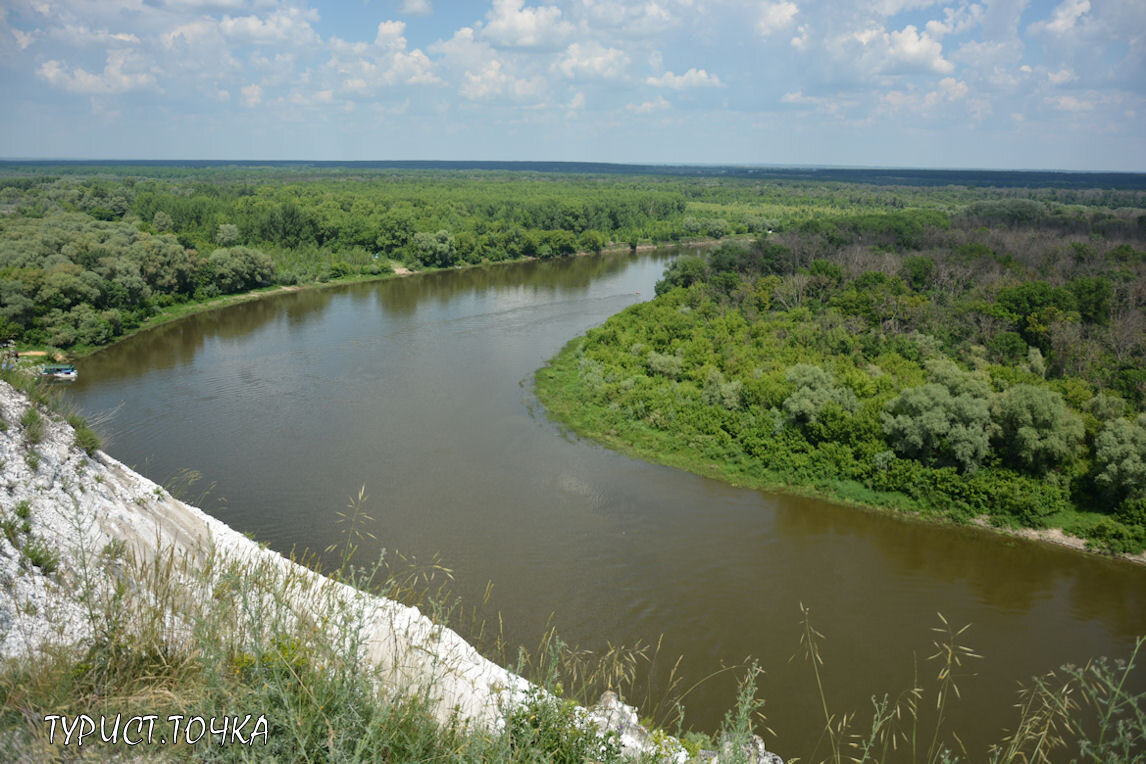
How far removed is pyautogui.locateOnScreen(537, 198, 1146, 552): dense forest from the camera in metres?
17.1

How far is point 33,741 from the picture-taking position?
312 cm

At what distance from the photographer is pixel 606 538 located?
15695 millimetres

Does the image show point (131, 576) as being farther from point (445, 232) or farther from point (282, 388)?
point (445, 232)

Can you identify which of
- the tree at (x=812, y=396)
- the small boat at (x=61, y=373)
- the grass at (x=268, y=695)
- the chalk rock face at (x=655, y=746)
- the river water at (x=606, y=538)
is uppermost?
the grass at (x=268, y=695)

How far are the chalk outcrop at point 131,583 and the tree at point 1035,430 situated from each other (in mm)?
13685

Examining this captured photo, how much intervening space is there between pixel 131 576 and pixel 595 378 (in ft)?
69.1

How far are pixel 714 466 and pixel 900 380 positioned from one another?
701 centimetres

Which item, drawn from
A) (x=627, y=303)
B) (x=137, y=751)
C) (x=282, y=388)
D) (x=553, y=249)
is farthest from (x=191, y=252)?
(x=137, y=751)

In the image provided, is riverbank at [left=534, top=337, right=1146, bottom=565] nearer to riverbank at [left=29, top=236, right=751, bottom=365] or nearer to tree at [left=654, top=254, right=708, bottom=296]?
tree at [left=654, top=254, right=708, bottom=296]

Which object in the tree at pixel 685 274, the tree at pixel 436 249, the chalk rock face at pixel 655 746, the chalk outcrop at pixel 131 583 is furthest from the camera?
the tree at pixel 436 249

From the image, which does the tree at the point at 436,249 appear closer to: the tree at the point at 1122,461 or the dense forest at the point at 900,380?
the dense forest at the point at 900,380

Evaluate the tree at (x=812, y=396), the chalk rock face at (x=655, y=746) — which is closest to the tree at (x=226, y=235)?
the tree at (x=812, y=396)

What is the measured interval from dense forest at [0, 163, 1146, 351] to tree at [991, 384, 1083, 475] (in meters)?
25.3

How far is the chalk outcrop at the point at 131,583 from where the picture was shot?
442 cm
